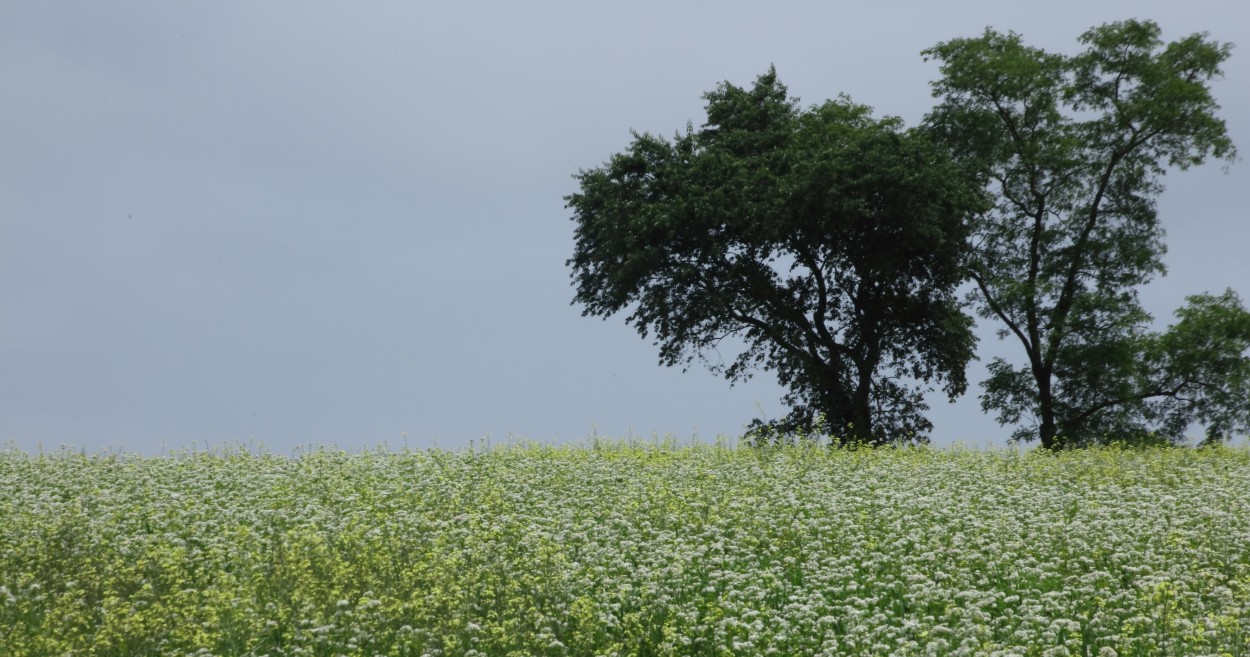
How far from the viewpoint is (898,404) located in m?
34.6

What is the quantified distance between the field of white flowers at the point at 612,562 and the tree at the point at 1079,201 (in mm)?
15962

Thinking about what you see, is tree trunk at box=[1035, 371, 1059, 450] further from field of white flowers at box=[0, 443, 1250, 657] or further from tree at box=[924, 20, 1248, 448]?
field of white flowers at box=[0, 443, 1250, 657]

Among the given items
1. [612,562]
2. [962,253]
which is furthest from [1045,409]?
[612,562]

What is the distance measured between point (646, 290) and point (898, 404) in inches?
341

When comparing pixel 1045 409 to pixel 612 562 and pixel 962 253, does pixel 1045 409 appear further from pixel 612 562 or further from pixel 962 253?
Answer: pixel 612 562

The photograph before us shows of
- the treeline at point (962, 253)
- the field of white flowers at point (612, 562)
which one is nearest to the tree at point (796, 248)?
the treeline at point (962, 253)

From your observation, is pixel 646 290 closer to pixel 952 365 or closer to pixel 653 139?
pixel 653 139

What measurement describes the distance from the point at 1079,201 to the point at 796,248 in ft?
32.4

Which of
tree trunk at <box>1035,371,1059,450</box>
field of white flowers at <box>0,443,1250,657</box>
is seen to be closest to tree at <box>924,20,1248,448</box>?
tree trunk at <box>1035,371,1059,450</box>

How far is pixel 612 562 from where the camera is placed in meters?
12.9

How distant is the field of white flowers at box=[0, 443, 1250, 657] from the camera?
11.2m

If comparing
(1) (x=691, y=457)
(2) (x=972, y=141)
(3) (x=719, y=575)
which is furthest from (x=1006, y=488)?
(2) (x=972, y=141)

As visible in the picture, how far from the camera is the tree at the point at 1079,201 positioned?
3428 cm

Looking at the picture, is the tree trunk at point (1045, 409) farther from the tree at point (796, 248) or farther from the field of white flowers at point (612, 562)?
the field of white flowers at point (612, 562)
